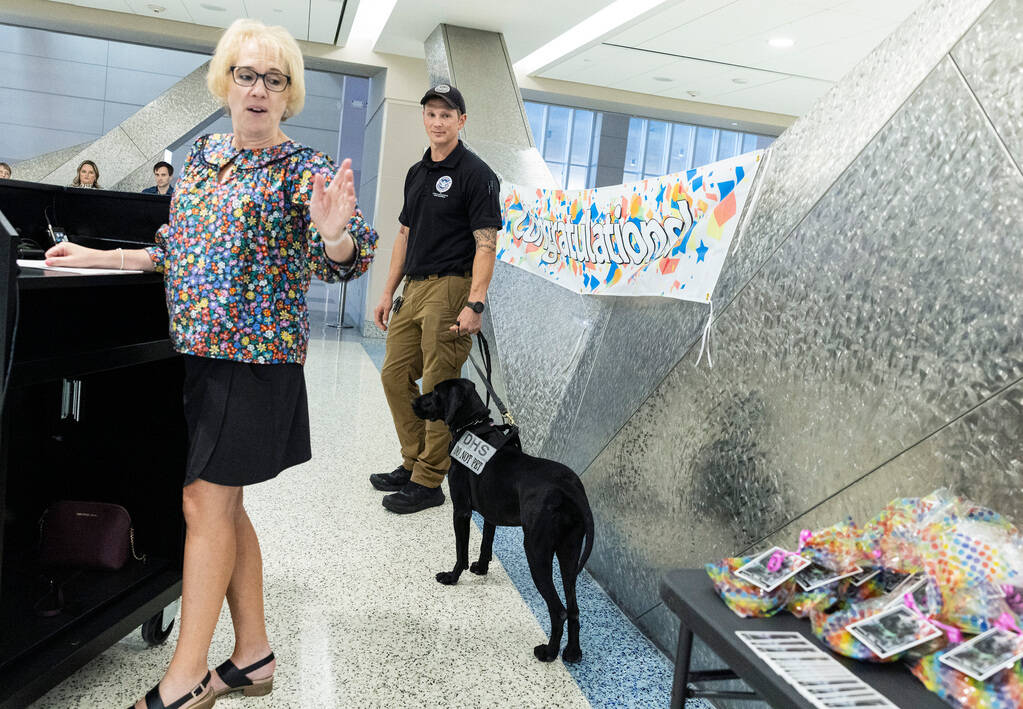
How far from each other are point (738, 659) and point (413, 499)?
223 cm

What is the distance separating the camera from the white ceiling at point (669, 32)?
6.15m

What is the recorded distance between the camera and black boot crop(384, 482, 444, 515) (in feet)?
10.7

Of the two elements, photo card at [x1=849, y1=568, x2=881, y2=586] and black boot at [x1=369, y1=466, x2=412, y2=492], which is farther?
black boot at [x1=369, y1=466, x2=412, y2=492]

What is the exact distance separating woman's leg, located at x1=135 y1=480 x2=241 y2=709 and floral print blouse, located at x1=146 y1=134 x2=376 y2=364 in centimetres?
31

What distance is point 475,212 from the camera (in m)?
3.14

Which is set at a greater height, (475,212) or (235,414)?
(475,212)

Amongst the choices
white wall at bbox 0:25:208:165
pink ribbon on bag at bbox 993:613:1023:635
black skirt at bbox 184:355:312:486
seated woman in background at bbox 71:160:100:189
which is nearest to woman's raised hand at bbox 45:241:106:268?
black skirt at bbox 184:355:312:486

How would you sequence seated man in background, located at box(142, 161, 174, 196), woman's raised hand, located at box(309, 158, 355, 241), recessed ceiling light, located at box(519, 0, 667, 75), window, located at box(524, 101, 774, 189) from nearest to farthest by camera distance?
woman's raised hand, located at box(309, 158, 355, 241) → recessed ceiling light, located at box(519, 0, 667, 75) → seated man in background, located at box(142, 161, 174, 196) → window, located at box(524, 101, 774, 189)

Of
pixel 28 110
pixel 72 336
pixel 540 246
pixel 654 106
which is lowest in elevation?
pixel 72 336

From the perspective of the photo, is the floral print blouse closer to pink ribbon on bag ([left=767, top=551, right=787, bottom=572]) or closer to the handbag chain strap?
the handbag chain strap

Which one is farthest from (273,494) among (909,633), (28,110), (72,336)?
(28,110)

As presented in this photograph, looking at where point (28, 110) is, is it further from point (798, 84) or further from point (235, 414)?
point (235, 414)

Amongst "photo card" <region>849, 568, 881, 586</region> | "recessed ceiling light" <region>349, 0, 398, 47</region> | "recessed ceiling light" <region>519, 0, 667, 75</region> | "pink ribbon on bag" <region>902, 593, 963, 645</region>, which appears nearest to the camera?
"pink ribbon on bag" <region>902, 593, 963, 645</region>

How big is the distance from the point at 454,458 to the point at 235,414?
1.04 m
